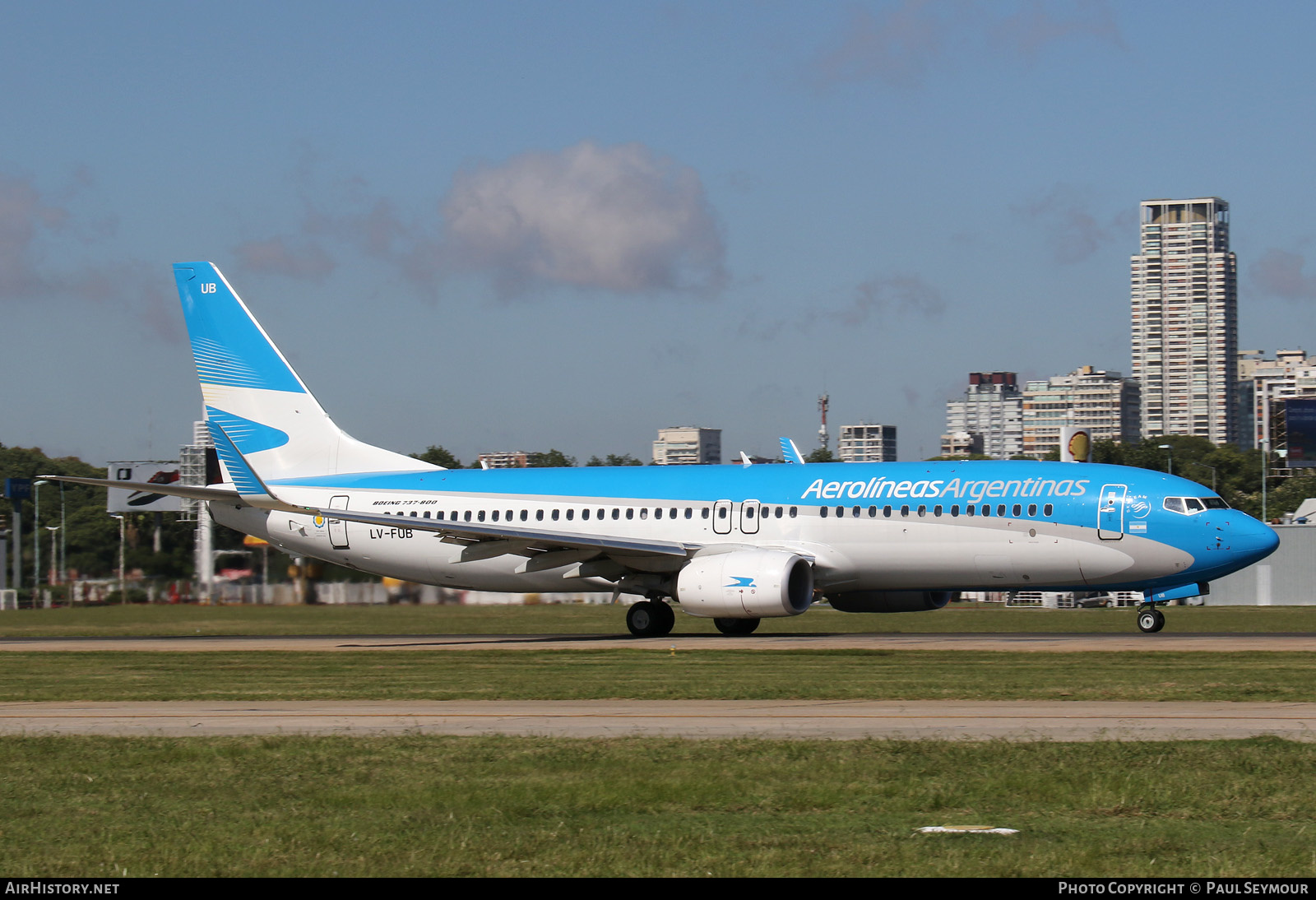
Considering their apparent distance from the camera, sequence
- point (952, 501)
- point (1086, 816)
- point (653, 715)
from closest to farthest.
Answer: point (1086, 816)
point (653, 715)
point (952, 501)

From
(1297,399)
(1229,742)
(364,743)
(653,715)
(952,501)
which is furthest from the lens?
(1297,399)

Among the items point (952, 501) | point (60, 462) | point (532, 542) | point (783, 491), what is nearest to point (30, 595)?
point (532, 542)

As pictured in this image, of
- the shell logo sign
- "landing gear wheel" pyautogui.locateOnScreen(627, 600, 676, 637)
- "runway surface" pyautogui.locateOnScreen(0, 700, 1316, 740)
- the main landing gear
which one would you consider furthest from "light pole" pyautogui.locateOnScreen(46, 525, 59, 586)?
the shell logo sign

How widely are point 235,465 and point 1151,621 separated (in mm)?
23373

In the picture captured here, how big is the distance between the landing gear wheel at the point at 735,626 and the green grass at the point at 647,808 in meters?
21.4

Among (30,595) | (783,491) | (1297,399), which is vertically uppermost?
(1297,399)

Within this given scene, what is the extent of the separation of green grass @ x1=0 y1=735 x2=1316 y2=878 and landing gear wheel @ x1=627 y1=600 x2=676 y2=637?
2126cm

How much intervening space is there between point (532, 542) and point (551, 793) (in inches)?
918

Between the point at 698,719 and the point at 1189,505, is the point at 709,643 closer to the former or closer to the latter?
the point at 1189,505

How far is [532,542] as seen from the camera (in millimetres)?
36031

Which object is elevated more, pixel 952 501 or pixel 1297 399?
pixel 1297 399

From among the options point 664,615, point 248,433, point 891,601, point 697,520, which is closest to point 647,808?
point 697,520

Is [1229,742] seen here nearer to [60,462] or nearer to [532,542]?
[532,542]

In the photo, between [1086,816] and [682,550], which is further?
[682,550]
